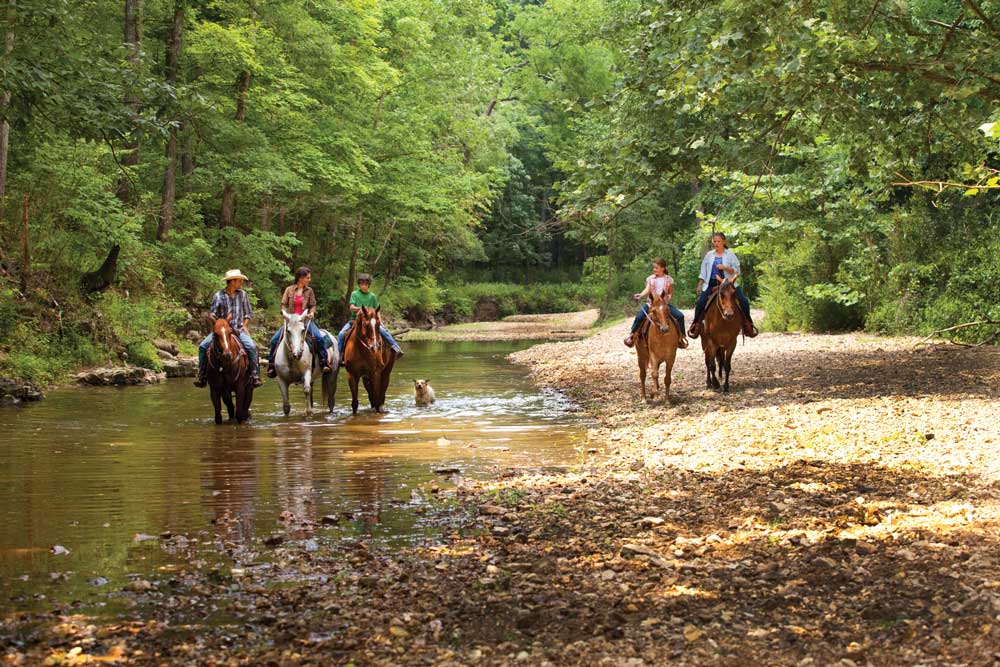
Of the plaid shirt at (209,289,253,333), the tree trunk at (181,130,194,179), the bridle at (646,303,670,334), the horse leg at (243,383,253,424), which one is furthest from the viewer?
the tree trunk at (181,130,194,179)

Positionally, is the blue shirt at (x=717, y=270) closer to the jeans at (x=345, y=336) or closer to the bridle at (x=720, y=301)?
the bridle at (x=720, y=301)

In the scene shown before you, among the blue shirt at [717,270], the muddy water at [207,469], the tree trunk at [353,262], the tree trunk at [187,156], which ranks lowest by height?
the muddy water at [207,469]

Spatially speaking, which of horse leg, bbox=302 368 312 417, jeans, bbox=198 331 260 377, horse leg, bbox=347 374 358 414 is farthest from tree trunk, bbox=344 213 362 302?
jeans, bbox=198 331 260 377

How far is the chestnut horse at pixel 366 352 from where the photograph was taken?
15.8 metres

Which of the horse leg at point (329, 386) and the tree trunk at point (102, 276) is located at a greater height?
the tree trunk at point (102, 276)

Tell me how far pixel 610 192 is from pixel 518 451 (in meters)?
6.36

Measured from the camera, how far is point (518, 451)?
37.7 feet

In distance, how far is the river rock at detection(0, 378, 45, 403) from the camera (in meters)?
16.7

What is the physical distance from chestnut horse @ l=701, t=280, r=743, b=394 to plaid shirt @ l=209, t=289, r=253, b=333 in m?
7.35

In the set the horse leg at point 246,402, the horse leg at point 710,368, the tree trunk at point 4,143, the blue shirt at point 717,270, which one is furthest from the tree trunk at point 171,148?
the horse leg at point 710,368

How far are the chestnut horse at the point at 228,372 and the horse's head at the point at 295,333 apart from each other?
0.74 meters

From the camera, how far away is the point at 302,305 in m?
15.3

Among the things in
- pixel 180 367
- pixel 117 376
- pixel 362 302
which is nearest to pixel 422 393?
pixel 362 302

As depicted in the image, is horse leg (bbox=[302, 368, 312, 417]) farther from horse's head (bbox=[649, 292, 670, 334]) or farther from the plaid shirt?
horse's head (bbox=[649, 292, 670, 334])
